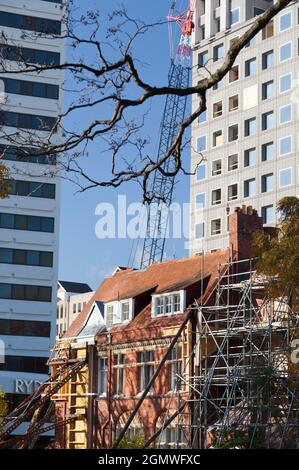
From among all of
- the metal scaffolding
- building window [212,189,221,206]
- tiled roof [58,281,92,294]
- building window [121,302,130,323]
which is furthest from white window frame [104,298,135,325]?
tiled roof [58,281,92,294]

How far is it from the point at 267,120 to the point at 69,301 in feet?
289

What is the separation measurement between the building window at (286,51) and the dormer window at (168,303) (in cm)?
4393

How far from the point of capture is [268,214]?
90.1 metres

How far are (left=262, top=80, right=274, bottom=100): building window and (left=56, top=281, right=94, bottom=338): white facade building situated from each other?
76.7m

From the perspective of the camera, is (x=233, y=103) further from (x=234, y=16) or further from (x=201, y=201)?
(x=201, y=201)

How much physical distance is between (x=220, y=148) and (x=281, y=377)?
56.8 meters

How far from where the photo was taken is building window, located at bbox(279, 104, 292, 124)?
3561 inches

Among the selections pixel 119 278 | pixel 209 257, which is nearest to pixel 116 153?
pixel 209 257

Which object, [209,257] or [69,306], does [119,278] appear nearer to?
[209,257]

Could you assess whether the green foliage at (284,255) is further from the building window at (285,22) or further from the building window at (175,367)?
the building window at (285,22)

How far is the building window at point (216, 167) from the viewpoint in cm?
9762

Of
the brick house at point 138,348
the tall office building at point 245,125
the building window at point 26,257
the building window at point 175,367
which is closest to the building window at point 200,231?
the tall office building at point 245,125

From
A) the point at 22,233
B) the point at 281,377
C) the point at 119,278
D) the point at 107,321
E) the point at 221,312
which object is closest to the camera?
the point at 281,377

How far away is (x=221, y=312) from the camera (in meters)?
49.0
